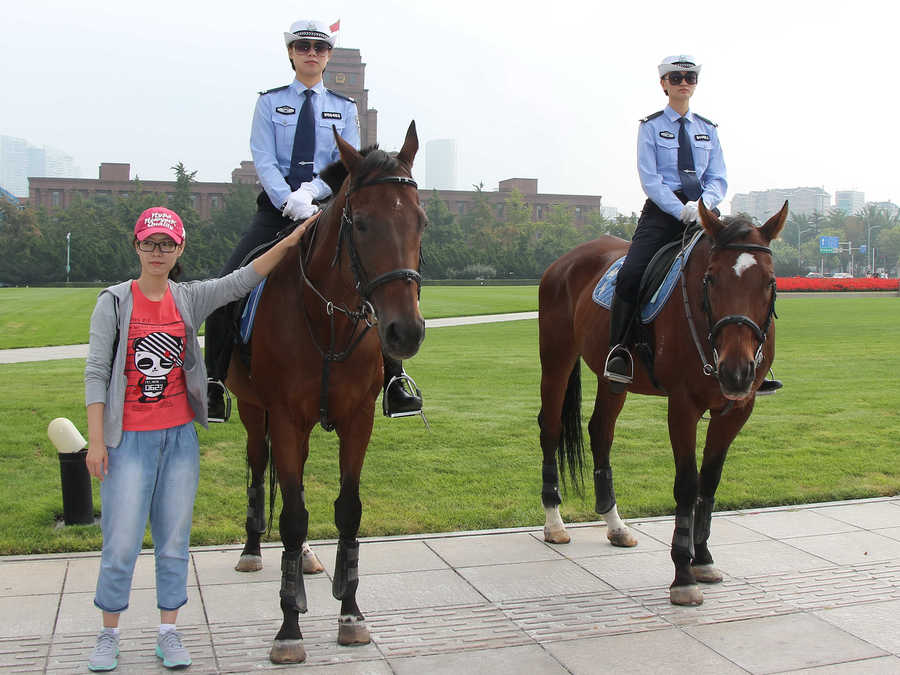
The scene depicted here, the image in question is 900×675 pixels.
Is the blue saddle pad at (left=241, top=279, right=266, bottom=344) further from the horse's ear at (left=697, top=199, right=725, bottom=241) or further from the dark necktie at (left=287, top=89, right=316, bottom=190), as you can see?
the horse's ear at (left=697, top=199, right=725, bottom=241)

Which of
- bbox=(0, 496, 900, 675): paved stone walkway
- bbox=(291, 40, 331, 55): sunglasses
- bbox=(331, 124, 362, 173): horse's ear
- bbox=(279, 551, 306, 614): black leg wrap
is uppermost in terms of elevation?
bbox=(291, 40, 331, 55): sunglasses

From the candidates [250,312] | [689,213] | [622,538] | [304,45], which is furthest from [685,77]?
[250,312]

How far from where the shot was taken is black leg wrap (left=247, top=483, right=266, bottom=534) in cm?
607

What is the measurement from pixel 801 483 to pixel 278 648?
237 inches

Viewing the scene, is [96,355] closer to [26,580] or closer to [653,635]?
[26,580]

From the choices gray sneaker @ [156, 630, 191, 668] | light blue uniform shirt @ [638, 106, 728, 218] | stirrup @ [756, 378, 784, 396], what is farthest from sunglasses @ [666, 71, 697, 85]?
gray sneaker @ [156, 630, 191, 668]

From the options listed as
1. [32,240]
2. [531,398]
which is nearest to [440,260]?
[32,240]

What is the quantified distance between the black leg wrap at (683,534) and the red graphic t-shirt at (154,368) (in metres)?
3.25

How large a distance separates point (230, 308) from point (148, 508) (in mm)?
1537

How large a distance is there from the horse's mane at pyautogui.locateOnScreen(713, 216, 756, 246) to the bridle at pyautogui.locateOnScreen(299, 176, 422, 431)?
7.16 ft

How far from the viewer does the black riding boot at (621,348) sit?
253 inches

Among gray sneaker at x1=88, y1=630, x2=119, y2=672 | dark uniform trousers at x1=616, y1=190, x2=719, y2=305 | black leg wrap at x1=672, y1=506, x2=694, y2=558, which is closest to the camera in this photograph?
gray sneaker at x1=88, y1=630, x2=119, y2=672

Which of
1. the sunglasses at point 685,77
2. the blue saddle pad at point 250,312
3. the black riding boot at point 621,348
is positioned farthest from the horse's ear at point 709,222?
the blue saddle pad at point 250,312

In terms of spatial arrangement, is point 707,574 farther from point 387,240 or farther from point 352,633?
point 387,240
